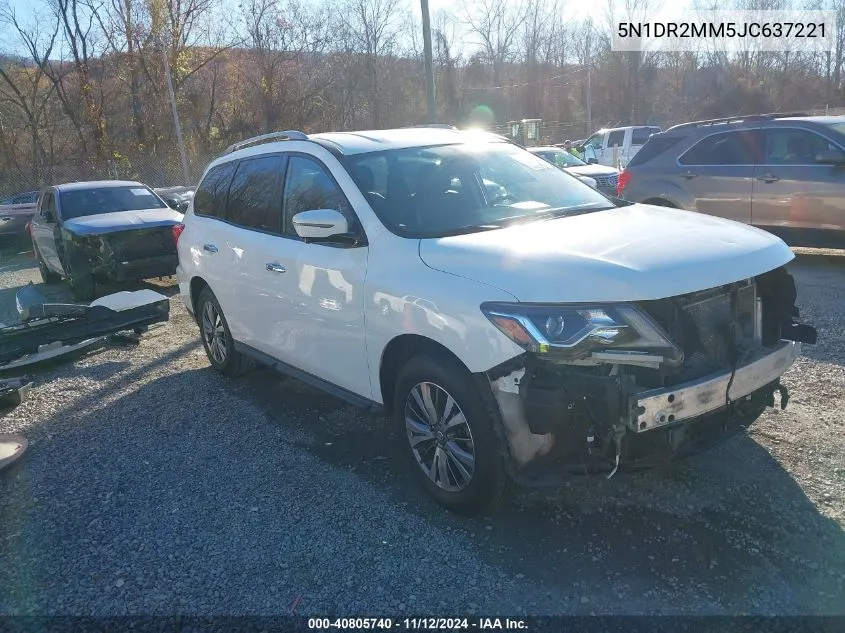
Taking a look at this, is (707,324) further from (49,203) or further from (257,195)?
(49,203)

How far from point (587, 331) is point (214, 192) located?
3956 mm

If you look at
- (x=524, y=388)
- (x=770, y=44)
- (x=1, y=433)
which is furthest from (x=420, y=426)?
(x=770, y=44)

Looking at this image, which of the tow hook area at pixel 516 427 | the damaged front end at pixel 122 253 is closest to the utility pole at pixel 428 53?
the damaged front end at pixel 122 253

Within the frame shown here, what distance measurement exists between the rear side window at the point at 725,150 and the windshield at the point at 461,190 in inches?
211

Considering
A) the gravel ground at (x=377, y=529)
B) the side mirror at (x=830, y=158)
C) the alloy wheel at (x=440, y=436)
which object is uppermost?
the side mirror at (x=830, y=158)

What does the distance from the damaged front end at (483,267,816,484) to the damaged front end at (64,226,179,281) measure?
26.1 ft

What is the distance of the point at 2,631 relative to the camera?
2.93 m

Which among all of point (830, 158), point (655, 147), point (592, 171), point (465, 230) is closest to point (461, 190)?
point (465, 230)

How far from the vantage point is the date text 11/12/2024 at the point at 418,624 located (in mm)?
2715

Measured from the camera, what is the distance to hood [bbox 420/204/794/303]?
2.88 meters

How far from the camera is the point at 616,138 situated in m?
23.0

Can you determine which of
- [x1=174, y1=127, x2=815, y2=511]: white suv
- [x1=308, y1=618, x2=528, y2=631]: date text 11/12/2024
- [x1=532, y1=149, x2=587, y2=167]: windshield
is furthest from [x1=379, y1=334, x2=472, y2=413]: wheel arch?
[x1=532, y1=149, x2=587, y2=167]: windshield

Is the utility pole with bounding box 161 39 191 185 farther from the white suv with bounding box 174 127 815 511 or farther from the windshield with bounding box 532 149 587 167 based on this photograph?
the white suv with bounding box 174 127 815 511

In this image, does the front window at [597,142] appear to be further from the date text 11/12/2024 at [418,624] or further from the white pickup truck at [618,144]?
the date text 11/12/2024 at [418,624]
